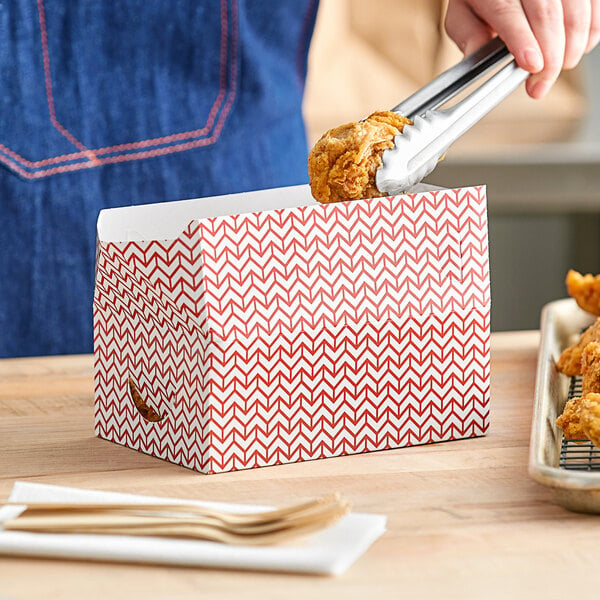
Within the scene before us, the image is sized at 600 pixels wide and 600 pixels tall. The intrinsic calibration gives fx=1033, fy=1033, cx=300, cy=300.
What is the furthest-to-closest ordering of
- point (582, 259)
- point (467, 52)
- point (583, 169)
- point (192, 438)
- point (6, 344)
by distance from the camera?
point (582, 259) → point (583, 169) → point (6, 344) → point (467, 52) → point (192, 438)

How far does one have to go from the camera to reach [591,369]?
2.78ft

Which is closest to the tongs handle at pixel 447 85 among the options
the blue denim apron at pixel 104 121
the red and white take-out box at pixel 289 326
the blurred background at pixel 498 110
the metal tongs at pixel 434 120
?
the metal tongs at pixel 434 120

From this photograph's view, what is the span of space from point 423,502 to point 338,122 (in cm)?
195

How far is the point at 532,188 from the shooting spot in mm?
2395

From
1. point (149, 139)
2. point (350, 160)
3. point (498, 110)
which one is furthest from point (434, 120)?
point (498, 110)

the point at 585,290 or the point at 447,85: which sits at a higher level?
the point at 447,85

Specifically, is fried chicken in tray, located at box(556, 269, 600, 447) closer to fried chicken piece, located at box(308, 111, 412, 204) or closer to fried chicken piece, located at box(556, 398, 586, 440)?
fried chicken piece, located at box(556, 398, 586, 440)

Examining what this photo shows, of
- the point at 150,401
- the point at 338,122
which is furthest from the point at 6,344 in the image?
the point at 338,122

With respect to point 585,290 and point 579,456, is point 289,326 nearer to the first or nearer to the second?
point 579,456

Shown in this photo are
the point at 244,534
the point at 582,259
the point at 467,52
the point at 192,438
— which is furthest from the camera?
the point at 582,259

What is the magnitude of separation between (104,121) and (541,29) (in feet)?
1.79

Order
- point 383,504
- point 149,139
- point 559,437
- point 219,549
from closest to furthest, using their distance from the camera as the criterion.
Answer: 1. point 219,549
2. point 383,504
3. point 559,437
4. point 149,139

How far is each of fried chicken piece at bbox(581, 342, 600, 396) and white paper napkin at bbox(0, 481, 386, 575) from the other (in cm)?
26

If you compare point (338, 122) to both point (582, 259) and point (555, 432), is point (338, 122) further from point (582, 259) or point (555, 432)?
point (555, 432)
